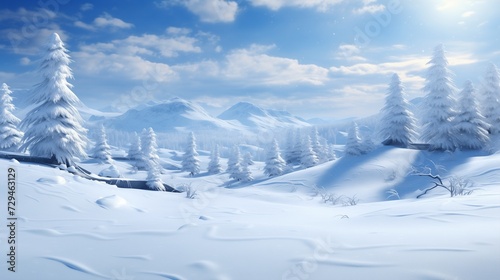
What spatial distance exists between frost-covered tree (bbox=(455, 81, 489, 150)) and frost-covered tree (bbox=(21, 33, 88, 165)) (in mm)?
33036

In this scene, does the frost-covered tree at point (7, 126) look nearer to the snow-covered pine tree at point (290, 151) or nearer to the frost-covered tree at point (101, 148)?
the frost-covered tree at point (101, 148)

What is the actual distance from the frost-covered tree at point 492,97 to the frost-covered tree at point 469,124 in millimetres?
3935

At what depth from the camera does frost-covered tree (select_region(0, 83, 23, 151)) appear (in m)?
30.4

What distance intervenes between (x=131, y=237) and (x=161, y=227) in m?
0.75

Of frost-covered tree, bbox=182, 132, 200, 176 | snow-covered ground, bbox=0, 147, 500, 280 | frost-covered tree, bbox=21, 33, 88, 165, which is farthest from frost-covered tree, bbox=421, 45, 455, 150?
frost-covered tree, bbox=182, 132, 200, 176

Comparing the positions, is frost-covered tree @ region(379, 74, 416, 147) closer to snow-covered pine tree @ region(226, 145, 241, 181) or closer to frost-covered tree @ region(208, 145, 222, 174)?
snow-covered pine tree @ region(226, 145, 241, 181)

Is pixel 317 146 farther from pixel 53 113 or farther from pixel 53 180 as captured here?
pixel 53 180

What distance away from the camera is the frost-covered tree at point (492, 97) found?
31.3 metres

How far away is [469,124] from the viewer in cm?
2791

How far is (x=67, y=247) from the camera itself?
4473mm

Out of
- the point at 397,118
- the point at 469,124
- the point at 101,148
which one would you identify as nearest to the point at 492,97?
the point at 469,124

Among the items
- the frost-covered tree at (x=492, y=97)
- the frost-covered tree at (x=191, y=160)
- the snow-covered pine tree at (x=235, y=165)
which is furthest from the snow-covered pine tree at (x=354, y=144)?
the frost-covered tree at (x=191, y=160)

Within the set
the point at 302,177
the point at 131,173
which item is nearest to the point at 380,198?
A: the point at 302,177

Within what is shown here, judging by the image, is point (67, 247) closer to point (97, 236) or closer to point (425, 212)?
point (97, 236)
